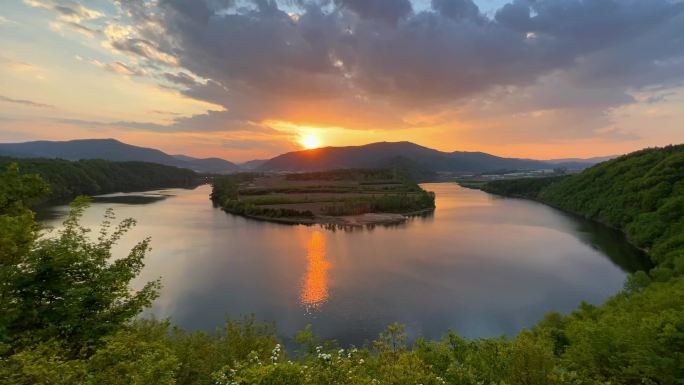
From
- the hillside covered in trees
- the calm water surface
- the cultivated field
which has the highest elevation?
the hillside covered in trees

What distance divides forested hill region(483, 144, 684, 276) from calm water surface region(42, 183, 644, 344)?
4.27m

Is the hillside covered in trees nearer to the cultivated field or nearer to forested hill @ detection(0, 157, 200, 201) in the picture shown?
the cultivated field

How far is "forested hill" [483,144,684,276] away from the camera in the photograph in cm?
4674

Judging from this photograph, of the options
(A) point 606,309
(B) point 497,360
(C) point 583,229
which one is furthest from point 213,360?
(C) point 583,229

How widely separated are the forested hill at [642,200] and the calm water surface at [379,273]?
4270mm

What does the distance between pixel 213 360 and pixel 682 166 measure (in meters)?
94.2

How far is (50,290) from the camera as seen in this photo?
10711mm

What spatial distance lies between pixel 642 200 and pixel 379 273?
5780cm

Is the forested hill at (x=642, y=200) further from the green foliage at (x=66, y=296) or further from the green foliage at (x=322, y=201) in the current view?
the green foliage at (x=66, y=296)

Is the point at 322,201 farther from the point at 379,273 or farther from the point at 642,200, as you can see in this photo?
the point at 642,200

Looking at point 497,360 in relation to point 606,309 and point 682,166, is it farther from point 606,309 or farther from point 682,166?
point 682,166

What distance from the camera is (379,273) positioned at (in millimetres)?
45719

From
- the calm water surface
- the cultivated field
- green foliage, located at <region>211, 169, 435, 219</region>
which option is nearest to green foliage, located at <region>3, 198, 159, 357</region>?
the calm water surface

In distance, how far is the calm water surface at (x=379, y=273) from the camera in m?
32.8
